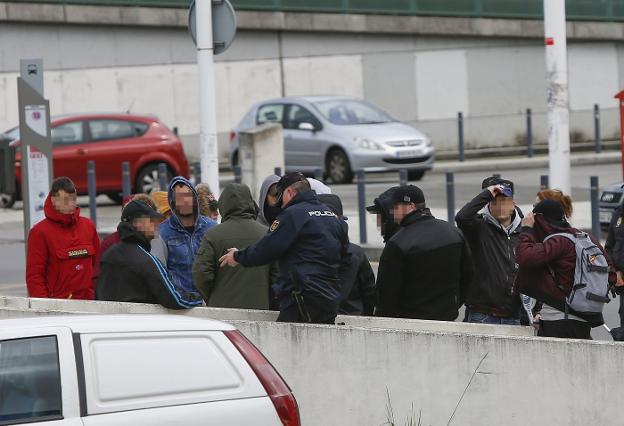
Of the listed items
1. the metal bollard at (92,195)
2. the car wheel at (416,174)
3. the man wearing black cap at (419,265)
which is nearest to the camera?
the man wearing black cap at (419,265)

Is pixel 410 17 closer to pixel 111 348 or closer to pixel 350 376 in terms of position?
pixel 350 376

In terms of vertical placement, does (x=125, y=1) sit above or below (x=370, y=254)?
above

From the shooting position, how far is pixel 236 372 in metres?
6.40

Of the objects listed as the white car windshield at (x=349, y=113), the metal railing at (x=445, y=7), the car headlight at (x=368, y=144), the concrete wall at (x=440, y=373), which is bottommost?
the concrete wall at (x=440, y=373)

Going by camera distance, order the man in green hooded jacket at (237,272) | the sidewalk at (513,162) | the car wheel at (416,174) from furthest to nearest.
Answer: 1. the sidewalk at (513,162)
2. the car wheel at (416,174)
3. the man in green hooded jacket at (237,272)

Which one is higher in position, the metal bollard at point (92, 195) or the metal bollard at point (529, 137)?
the metal bollard at point (529, 137)

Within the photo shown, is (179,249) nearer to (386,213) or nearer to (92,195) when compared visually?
(386,213)

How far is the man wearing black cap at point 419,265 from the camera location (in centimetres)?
883

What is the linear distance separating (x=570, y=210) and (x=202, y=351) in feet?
10.5

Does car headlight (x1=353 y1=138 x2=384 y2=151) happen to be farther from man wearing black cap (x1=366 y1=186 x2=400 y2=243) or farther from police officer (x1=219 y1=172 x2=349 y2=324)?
police officer (x1=219 y1=172 x2=349 y2=324)

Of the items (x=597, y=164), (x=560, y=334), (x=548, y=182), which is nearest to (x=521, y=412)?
(x=560, y=334)

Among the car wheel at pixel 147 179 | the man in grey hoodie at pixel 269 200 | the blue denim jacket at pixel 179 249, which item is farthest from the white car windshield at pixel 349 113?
the blue denim jacket at pixel 179 249

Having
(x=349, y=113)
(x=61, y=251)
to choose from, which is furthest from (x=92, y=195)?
(x=61, y=251)

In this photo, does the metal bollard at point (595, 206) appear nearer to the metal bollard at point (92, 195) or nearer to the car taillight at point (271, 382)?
the metal bollard at point (92, 195)
